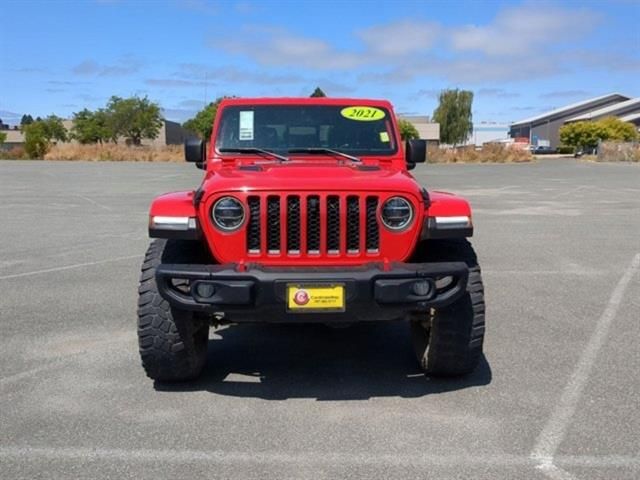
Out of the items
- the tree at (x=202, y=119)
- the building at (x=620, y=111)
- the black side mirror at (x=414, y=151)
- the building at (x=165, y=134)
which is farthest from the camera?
the building at (x=620, y=111)

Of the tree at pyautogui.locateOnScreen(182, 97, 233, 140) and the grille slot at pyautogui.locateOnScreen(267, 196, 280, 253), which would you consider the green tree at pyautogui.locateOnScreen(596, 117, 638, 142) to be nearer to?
the tree at pyautogui.locateOnScreen(182, 97, 233, 140)

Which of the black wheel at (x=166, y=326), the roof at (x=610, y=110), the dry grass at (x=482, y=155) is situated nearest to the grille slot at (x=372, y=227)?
the black wheel at (x=166, y=326)

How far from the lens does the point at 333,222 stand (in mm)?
4098

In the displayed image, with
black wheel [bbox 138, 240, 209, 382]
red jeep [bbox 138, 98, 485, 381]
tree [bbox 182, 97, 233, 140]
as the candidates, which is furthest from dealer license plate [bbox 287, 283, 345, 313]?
tree [bbox 182, 97, 233, 140]

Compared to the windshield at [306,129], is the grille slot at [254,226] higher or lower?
lower

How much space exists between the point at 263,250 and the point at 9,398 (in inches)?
72.9

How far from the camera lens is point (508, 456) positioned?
11.6ft

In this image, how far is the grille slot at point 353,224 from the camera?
4090mm

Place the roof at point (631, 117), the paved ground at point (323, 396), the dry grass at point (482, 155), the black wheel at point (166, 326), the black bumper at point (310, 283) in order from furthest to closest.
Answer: the roof at point (631, 117) < the dry grass at point (482, 155) < the black wheel at point (166, 326) < the black bumper at point (310, 283) < the paved ground at point (323, 396)

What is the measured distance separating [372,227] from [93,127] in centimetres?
8218

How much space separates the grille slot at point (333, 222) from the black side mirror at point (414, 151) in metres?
1.86

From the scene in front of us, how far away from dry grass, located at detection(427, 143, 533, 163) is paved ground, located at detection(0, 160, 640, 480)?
43.0 m

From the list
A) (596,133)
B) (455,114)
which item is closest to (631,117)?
(596,133)

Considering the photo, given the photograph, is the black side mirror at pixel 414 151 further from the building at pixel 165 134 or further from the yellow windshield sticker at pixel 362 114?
the building at pixel 165 134
